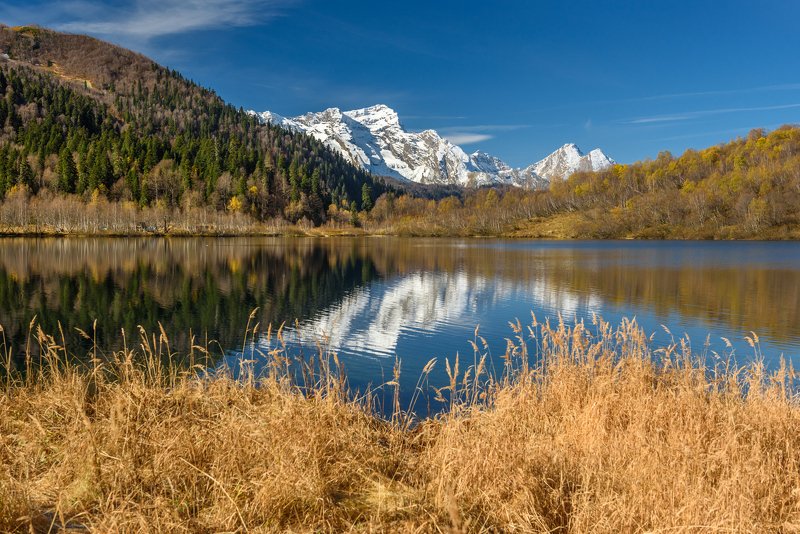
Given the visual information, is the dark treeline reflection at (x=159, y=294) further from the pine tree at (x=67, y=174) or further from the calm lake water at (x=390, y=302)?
the pine tree at (x=67, y=174)

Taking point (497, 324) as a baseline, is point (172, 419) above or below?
above

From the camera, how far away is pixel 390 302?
35.2 meters

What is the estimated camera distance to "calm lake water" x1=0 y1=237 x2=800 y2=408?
22844 millimetres

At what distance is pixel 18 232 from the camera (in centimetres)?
11788

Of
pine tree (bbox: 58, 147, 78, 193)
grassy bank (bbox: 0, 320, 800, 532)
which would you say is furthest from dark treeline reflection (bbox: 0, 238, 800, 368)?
pine tree (bbox: 58, 147, 78, 193)

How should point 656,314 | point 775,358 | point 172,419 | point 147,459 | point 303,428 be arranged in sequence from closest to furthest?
point 147,459
point 303,428
point 172,419
point 775,358
point 656,314

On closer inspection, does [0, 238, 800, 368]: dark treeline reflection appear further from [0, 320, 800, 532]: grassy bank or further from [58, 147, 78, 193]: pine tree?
[58, 147, 78, 193]: pine tree

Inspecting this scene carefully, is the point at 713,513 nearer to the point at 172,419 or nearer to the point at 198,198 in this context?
the point at 172,419

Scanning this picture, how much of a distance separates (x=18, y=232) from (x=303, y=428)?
461 ft

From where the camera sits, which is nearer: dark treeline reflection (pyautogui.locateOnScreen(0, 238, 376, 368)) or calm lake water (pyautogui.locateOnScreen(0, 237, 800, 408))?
calm lake water (pyautogui.locateOnScreen(0, 237, 800, 408))

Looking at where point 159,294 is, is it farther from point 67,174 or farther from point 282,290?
point 67,174

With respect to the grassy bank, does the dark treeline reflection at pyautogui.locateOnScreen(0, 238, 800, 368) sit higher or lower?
lower

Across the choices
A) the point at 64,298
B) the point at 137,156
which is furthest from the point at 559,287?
the point at 137,156

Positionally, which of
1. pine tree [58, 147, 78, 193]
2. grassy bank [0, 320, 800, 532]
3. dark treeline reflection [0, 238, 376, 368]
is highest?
pine tree [58, 147, 78, 193]
